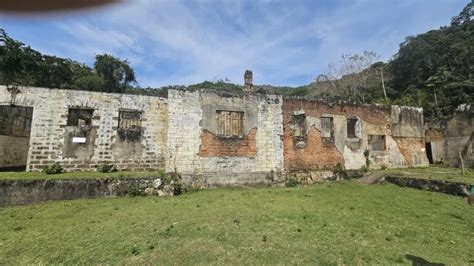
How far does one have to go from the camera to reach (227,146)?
36.6 feet

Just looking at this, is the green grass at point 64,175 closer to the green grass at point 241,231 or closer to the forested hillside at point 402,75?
the green grass at point 241,231

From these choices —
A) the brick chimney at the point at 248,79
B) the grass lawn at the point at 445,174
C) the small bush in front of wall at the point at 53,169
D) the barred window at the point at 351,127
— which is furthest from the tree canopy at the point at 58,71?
the grass lawn at the point at 445,174

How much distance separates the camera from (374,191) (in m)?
9.40

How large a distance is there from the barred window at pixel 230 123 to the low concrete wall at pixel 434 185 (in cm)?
660

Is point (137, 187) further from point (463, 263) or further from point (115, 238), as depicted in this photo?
point (463, 263)

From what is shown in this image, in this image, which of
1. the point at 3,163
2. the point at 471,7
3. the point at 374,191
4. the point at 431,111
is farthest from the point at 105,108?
the point at 471,7

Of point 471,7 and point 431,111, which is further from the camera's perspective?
point 471,7

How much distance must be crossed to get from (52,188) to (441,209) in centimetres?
1095

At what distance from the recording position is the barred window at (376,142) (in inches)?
542

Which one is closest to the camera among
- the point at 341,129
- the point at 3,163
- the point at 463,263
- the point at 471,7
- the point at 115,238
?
the point at 463,263

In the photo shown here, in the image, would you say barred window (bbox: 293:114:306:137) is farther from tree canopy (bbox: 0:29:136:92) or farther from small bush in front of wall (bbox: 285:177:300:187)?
tree canopy (bbox: 0:29:136:92)

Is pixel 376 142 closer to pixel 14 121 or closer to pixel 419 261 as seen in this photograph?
pixel 419 261

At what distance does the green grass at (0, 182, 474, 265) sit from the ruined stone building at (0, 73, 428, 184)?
8.44ft

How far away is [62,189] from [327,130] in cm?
1114
